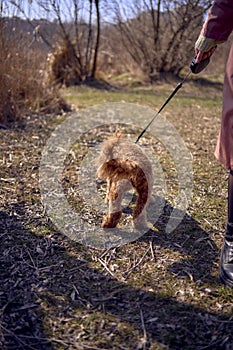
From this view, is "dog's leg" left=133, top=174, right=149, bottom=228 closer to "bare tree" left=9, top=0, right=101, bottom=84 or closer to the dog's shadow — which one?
the dog's shadow

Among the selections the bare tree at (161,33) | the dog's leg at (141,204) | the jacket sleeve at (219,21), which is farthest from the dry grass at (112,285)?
the bare tree at (161,33)

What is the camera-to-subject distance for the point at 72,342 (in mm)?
2051

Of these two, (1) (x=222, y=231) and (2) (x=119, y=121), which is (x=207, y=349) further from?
(2) (x=119, y=121)

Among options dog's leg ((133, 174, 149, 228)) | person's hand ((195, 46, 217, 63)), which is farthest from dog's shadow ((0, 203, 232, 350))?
person's hand ((195, 46, 217, 63))

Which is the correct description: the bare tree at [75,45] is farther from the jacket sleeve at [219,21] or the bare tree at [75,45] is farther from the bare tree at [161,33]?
the jacket sleeve at [219,21]

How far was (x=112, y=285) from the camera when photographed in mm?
2516

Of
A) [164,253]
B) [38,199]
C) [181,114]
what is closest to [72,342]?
[164,253]

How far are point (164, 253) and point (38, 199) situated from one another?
1.35 m

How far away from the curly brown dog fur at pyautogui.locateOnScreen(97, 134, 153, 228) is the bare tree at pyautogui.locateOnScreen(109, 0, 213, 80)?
792cm

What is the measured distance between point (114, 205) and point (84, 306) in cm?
92

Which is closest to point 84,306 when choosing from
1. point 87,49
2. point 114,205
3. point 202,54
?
point 114,205

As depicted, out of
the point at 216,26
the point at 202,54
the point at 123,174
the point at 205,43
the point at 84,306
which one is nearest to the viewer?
the point at 84,306

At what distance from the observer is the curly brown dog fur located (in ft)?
9.62

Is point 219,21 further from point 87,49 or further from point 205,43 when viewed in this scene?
point 87,49
